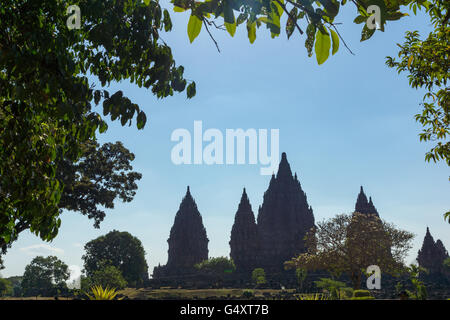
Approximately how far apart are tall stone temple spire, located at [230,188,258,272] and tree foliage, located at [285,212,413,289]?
4421cm

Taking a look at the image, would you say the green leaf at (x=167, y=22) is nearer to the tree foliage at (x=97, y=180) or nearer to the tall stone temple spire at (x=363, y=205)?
the tree foliage at (x=97, y=180)

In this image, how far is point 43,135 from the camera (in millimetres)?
5012

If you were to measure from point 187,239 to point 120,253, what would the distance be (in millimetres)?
15805

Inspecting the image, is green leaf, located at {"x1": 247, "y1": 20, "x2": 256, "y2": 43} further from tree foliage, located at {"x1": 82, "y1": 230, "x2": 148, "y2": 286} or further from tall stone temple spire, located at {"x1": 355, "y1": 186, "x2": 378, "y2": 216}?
tall stone temple spire, located at {"x1": 355, "y1": 186, "x2": 378, "y2": 216}

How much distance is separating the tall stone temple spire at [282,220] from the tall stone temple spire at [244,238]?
2.13 meters

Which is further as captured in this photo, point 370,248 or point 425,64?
point 370,248

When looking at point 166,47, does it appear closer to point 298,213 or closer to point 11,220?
point 11,220

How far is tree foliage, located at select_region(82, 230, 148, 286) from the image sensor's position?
7831 cm

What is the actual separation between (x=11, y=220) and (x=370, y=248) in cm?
3371

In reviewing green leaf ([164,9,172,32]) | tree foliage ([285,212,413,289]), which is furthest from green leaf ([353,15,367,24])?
tree foliage ([285,212,413,289])

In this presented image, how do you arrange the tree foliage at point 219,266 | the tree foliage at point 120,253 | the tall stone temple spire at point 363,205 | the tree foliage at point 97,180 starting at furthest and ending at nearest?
the tall stone temple spire at point 363,205
the tree foliage at point 120,253
the tree foliage at point 219,266
the tree foliage at point 97,180

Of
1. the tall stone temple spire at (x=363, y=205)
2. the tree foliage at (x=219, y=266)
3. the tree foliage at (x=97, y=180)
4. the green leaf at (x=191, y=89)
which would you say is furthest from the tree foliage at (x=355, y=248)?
the tall stone temple spire at (x=363, y=205)

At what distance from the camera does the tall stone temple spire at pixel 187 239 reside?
88.4 metres
